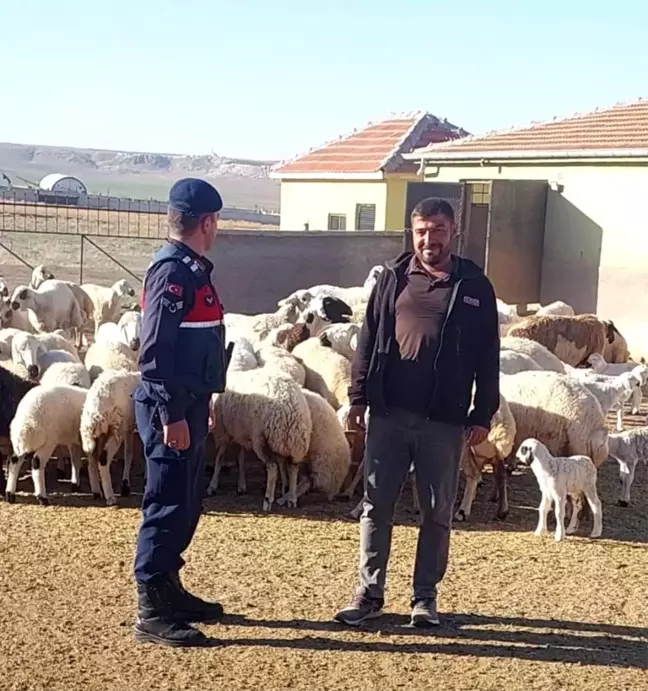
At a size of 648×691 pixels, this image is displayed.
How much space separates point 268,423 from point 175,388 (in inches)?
138

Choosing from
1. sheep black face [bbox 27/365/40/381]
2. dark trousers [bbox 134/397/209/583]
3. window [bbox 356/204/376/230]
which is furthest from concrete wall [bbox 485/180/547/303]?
dark trousers [bbox 134/397/209/583]

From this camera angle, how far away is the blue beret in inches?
216

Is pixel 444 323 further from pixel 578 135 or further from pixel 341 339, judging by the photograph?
pixel 578 135

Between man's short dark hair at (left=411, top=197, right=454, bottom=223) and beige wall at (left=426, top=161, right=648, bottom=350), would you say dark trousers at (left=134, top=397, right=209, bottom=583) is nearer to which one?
man's short dark hair at (left=411, top=197, right=454, bottom=223)

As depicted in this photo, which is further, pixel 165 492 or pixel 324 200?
pixel 324 200

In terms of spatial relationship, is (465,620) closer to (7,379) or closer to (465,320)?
(465,320)

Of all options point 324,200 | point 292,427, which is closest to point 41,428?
point 292,427

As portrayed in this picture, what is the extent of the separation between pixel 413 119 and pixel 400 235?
11.4 meters

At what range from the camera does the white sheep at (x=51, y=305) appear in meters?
16.2

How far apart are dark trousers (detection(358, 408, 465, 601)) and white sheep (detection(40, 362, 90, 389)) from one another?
4351 millimetres

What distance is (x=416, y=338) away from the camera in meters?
5.64

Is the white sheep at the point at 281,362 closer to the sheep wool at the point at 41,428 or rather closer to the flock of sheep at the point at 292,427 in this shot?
the flock of sheep at the point at 292,427

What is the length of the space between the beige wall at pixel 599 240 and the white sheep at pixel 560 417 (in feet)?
30.2

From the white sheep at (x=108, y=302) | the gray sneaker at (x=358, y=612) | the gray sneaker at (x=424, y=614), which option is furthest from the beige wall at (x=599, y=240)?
the gray sneaker at (x=358, y=612)
